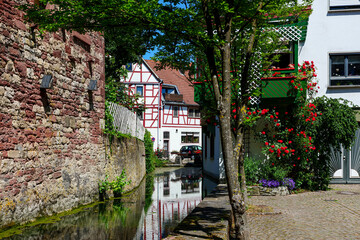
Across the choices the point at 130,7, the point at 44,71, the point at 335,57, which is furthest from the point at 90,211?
the point at 335,57

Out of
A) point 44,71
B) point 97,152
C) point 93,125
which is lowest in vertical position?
point 97,152

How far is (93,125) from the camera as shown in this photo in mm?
10961

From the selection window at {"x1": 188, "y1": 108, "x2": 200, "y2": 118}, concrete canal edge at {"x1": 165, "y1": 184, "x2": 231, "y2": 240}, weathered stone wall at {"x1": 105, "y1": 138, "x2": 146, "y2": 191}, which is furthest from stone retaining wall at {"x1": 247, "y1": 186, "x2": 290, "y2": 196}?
window at {"x1": 188, "y1": 108, "x2": 200, "y2": 118}

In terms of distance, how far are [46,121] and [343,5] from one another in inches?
457

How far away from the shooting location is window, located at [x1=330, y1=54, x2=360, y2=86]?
14.0m

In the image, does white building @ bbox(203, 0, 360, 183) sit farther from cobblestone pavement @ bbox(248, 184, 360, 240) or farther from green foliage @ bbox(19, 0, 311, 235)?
green foliage @ bbox(19, 0, 311, 235)

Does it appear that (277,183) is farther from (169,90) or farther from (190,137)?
(190,137)

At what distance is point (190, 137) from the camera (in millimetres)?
44312

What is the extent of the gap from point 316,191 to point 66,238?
8654mm

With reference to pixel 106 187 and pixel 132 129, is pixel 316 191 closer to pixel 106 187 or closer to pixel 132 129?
pixel 106 187

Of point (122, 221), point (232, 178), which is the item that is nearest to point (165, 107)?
point (122, 221)

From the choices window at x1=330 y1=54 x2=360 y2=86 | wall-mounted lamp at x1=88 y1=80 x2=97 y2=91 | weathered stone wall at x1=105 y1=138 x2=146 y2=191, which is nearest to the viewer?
wall-mounted lamp at x1=88 y1=80 x2=97 y2=91

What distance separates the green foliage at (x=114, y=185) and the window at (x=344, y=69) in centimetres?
839

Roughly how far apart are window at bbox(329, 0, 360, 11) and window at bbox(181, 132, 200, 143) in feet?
100
